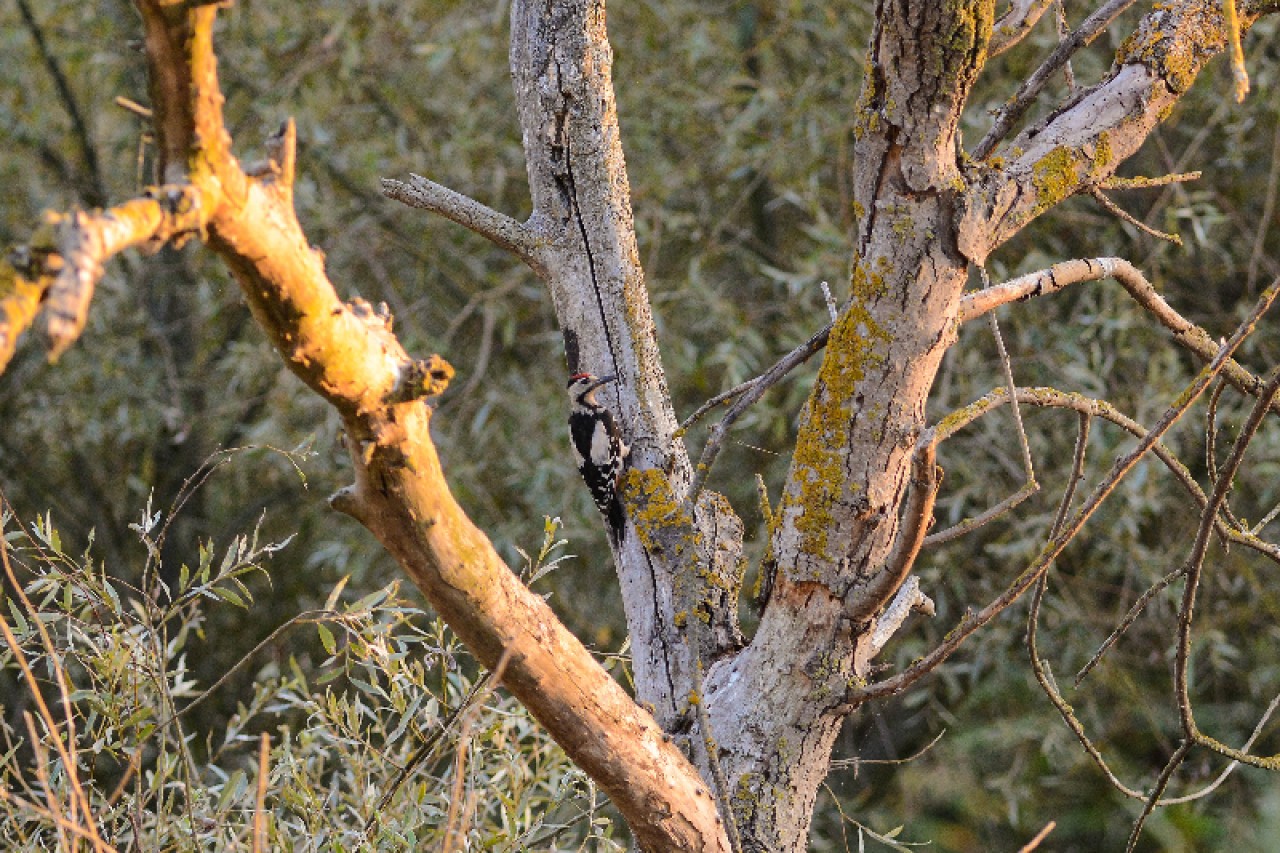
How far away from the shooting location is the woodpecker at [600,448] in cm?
245

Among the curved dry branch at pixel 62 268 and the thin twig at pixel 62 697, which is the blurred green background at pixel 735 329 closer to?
the thin twig at pixel 62 697

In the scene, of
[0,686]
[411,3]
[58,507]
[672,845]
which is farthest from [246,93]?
[672,845]

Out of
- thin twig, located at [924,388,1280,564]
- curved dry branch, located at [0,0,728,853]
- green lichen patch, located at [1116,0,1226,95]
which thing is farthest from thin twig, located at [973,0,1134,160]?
curved dry branch, located at [0,0,728,853]

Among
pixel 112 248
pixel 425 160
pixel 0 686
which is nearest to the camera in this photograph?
pixel 112 248

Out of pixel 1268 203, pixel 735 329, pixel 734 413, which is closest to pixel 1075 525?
pixel 734 413

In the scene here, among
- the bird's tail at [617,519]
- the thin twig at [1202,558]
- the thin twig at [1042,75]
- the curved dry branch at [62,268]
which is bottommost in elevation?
the thin twig at [1202,558]

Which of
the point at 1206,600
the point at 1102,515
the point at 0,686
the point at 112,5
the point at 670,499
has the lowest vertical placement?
the point at 1206,600

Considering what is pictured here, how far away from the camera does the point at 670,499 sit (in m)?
2.34

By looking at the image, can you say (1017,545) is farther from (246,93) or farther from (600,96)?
(246,93)

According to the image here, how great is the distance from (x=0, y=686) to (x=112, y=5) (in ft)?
12.2

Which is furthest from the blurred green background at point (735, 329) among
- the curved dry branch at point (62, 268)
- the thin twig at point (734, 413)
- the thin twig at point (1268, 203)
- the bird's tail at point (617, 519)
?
the curved dry branch at point (62, 268)

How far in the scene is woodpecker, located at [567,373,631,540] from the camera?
8.03ft

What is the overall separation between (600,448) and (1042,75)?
4.57 ft

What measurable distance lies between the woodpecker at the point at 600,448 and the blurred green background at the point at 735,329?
1.44 meters
